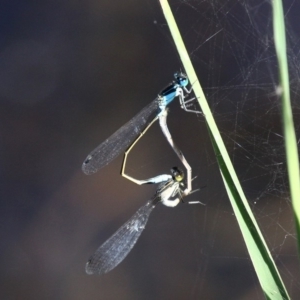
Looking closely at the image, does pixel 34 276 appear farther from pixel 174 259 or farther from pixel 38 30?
pixel 38 30

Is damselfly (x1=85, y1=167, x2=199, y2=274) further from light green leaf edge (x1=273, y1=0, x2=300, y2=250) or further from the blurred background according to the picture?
light green leaf edge (x1=273, y1=0, x2=300, y2=250)

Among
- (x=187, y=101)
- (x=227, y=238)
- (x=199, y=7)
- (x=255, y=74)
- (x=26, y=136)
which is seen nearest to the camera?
(x=187, y=101)

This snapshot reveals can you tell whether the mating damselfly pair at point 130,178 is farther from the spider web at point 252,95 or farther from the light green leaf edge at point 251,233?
the light green leaf edge at point 251,233

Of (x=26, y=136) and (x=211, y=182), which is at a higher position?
(x=26, y=136)

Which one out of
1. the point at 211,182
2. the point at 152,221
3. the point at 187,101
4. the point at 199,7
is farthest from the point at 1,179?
the point at 187,101

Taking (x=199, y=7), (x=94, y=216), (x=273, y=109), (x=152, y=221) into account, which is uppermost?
(x=199, y=7)

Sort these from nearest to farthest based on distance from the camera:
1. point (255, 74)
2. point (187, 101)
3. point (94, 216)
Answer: point (187, 101), point (255, 74), point (94, 216)

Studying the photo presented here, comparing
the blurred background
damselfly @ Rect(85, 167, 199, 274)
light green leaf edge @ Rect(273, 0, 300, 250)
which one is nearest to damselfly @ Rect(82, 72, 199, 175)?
damselfly @ Rect(85, 167, 199, 274)
